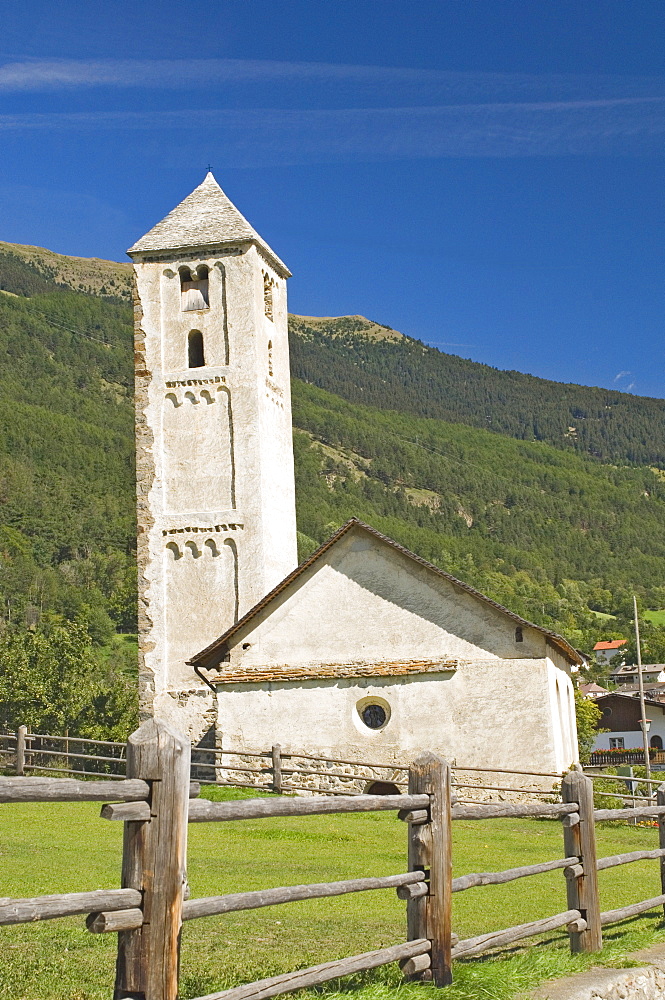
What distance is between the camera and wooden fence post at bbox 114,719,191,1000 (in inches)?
193

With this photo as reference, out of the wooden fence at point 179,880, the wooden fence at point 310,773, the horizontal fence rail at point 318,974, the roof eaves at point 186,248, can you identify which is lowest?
the wooden fence at point 310,773

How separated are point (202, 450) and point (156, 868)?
25.0 metres

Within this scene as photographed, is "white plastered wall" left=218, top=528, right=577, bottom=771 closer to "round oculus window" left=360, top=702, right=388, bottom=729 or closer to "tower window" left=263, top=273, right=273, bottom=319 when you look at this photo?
"round oculus window" left=360, top=702, right=388, bottom=729

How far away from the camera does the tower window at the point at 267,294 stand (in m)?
32.2

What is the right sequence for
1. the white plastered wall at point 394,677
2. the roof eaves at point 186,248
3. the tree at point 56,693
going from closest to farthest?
the white plastered wall at point 394,677 → the roof eaves at point 186,248 → the tree at point 56,693

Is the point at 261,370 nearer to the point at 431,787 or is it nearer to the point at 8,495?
the point at 431,787

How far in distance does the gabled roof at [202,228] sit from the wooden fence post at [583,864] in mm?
24978

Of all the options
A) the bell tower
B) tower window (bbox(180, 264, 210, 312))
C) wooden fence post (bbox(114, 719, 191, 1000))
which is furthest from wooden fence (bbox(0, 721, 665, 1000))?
tower window (bbox(180, 264, 210, 312))

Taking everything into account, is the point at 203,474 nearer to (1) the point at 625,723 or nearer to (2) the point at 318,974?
(2) the point at 318,974

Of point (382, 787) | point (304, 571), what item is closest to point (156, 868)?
point (382, 787)

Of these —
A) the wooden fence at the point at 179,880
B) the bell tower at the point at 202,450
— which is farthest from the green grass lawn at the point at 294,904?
the bell tower at the point at 202,450

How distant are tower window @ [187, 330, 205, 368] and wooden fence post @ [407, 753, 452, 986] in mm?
25122

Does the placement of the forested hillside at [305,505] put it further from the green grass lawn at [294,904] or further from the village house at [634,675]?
the green grass lawn at [294,904]

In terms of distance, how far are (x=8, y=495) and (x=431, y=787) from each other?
126 metres
